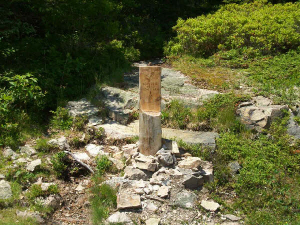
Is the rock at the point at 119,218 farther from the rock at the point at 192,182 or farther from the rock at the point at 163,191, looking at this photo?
the rock at the point at 192,182

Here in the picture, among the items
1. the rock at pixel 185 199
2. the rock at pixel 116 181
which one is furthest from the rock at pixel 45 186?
the rock at pixel 185 199

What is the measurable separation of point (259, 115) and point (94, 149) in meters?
3.29

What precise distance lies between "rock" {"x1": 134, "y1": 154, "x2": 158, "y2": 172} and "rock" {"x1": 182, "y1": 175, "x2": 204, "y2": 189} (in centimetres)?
51

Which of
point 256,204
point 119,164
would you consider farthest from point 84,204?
point 256,204

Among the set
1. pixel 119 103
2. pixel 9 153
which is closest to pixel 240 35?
pixel 119 103

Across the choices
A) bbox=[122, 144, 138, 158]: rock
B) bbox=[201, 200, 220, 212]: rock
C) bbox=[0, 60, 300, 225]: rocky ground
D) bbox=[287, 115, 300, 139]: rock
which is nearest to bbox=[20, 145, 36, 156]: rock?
bbox=[0, 60, 300, 225]: rocky ground

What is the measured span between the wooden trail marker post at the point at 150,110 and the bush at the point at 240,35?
196 inches

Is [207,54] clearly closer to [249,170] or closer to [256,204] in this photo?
[249,170]

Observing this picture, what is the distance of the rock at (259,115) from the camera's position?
6433 millimetres

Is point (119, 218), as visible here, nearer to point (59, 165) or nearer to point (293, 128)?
point (59, 165)

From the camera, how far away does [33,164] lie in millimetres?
5059

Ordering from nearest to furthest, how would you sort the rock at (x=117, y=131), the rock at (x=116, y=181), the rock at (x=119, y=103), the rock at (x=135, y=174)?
1. the rock at (x=116, y=181)
2. the rock at (x=135, y=174)
3. the rock at (x=117, y=131)
4. the rock at (x=119, y=103)

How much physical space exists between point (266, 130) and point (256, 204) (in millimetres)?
1990

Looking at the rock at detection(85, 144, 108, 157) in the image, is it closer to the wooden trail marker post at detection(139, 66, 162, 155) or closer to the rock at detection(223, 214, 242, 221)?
the wooden trail marker post at detection(139, 66, 162, 155)
